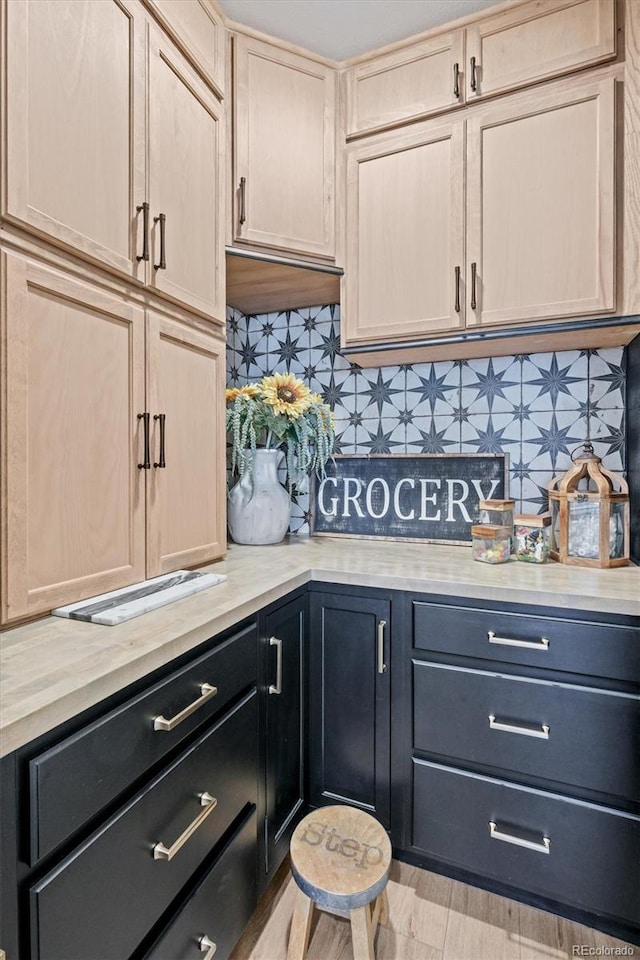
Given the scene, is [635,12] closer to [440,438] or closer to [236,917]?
[440,438]

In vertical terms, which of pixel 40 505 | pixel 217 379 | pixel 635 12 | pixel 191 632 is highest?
pixel 635 12

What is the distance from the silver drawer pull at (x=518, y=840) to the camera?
132cm

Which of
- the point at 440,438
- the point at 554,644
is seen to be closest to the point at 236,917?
the point at 554,644

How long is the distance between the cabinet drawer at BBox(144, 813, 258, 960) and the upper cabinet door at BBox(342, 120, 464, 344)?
1615mm

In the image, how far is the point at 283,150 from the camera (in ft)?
5.77

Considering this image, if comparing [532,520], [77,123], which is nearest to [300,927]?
[532,520]

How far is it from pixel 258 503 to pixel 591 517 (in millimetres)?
1191

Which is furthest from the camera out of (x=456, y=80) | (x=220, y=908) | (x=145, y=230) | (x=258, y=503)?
(x=258, y=503)

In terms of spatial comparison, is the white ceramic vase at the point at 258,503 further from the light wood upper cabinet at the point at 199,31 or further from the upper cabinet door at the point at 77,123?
the light wood upper cabinet at the point at 199,31

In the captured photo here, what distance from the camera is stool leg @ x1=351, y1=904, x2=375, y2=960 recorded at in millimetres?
1128

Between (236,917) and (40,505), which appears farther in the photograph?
(236,917)

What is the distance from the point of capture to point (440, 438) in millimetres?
2041

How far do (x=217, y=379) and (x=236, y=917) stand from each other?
1451 millimetres

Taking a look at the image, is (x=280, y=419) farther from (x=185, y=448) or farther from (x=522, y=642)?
(x=522, y=642)
